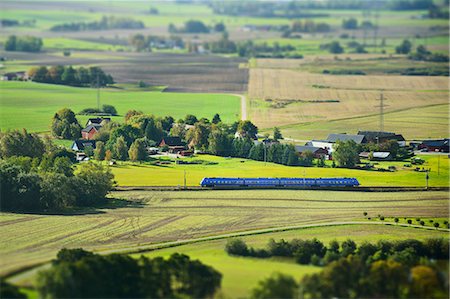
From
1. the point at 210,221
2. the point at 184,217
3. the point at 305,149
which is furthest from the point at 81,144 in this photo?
the point at 210,221

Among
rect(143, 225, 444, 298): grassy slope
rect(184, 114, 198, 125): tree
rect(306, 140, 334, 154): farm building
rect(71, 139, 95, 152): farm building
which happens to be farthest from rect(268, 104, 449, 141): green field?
rect(143, 225, 444, 298): grassy slope

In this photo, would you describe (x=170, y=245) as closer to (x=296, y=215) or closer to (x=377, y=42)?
(x=296, y=215)

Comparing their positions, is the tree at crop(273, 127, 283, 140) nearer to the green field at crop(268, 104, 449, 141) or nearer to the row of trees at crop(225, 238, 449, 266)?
the green field at crop(268, 104, 449, 141)

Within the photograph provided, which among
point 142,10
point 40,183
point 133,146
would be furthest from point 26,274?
point 142,10

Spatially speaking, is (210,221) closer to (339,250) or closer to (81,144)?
(339,250)

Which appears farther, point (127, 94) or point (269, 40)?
point (269, 40)

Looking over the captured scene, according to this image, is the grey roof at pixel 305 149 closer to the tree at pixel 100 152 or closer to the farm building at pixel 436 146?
the farm building at pixel 436 146
